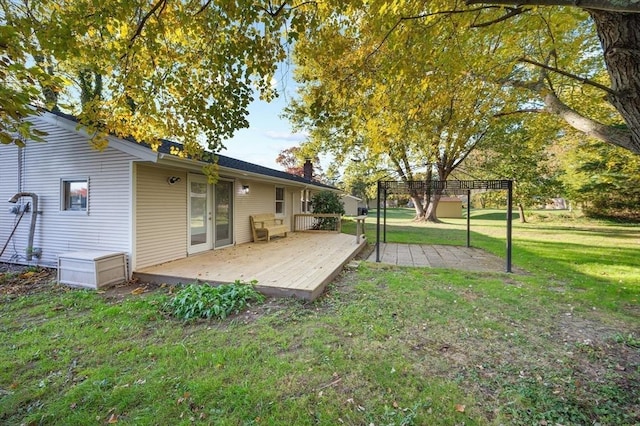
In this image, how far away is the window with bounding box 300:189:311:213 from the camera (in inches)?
588

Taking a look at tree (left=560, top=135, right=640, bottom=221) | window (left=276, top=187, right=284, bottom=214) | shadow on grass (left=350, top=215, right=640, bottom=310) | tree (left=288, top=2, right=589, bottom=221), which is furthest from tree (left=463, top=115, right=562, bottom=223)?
tree (left=288, top=2, right=589, bottom=221)

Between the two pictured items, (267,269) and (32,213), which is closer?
(267,269)

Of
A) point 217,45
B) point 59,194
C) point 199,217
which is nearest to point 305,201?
point 199,217

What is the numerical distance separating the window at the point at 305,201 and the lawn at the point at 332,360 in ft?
33.3

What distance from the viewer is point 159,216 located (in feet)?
20.6

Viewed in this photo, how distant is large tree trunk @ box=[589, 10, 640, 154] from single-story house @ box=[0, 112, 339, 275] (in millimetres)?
6104

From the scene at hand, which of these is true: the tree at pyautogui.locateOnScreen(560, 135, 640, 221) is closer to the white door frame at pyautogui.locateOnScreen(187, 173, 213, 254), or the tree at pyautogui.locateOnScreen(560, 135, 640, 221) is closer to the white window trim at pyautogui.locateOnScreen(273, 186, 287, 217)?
the white window trim at pyautogui.locateOnScreen(273, 186, 287, 217)

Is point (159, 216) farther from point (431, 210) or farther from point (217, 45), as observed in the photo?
point (431, 210)

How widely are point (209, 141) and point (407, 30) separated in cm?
277

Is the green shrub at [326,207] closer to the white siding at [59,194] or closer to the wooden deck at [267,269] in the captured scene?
the wooden deck at [267,269]

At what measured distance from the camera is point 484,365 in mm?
2873

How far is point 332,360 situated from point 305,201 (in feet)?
41.7

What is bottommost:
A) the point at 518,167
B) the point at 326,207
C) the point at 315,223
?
the point at 315,223

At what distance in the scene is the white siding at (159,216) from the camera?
19.1ft
